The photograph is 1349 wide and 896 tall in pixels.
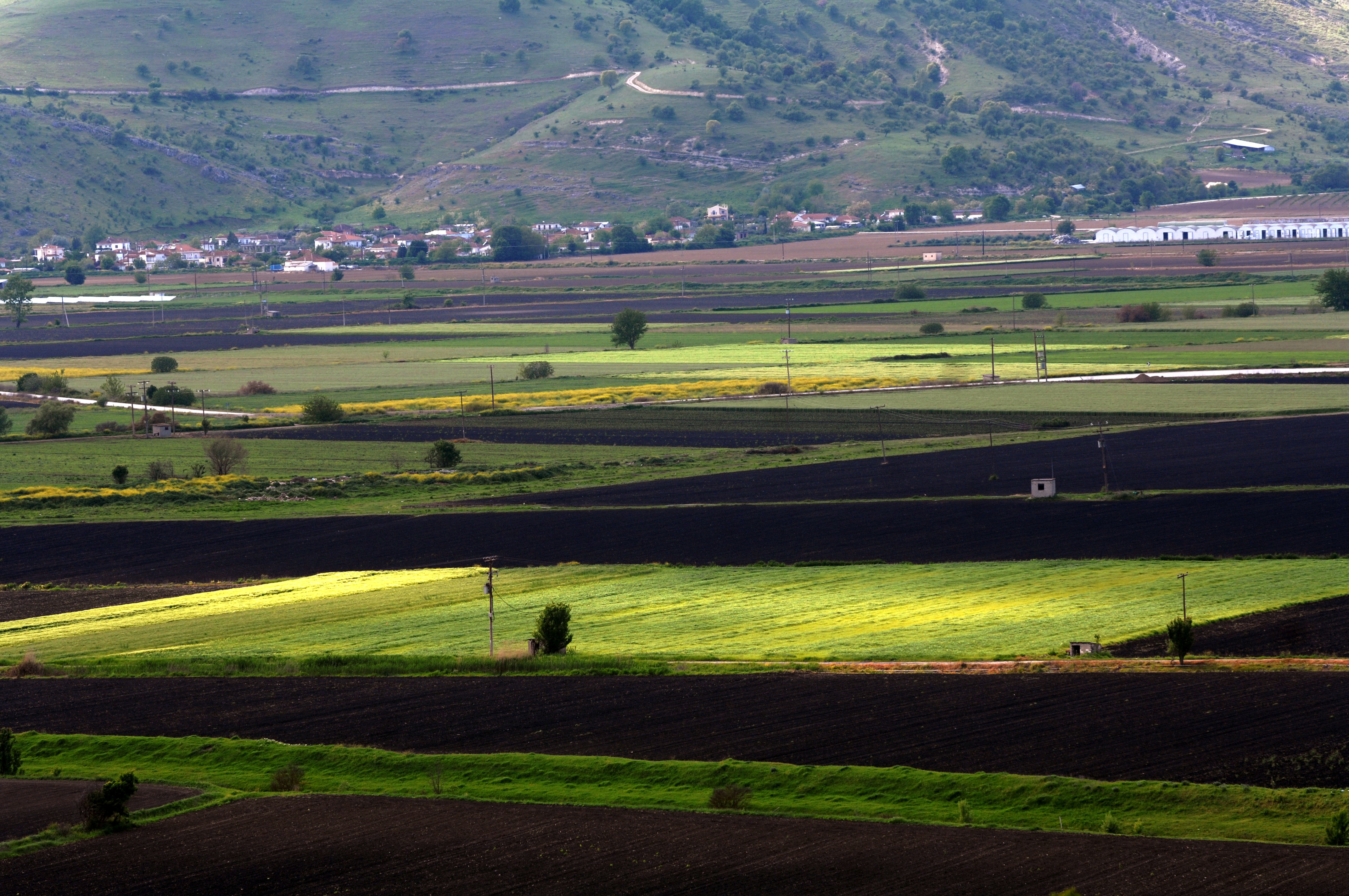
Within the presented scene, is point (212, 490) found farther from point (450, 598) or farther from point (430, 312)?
point (430, 312)

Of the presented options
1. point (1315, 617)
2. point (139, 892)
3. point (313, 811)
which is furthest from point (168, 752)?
point (1315, 617)

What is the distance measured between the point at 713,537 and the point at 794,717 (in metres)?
22.1

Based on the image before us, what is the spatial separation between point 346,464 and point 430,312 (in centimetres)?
10267

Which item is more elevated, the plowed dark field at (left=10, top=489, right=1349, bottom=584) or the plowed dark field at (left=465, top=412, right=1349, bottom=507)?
the plowed dark field at (left=465, top=412, right=1349, bottom=507)

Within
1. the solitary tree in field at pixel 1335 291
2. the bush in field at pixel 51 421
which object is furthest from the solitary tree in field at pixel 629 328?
the solitary tree in field at pixel 1335 291

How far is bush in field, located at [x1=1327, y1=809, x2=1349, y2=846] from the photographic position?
73.7 ft

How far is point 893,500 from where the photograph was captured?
2229 inches

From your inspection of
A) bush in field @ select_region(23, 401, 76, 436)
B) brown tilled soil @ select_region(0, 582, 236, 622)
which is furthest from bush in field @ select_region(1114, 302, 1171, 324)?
brown tilled soil @ select_region(0, 582, 236, 622)

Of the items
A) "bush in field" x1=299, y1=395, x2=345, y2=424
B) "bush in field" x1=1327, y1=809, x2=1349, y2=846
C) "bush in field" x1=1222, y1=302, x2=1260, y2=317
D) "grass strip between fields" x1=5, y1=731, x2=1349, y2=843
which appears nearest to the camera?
"bush in field" x1=1327, y1=809, x2=1349, y2=846

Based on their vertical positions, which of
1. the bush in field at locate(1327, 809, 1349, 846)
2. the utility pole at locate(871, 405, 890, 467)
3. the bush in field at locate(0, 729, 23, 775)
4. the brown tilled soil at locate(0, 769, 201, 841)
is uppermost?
the utility pole at locate(871, 405, 890, 467)

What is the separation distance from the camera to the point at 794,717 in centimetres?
2997

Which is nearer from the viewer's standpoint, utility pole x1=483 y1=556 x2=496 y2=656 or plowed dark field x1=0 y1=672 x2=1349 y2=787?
plowed dark field x1=0 y1=672 x2=1349 y2=787

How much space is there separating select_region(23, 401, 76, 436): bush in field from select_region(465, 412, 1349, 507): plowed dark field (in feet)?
122

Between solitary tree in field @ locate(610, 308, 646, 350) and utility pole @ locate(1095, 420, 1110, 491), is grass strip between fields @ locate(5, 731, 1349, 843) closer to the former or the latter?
utility pole @ locate(1095, 420, 1110, 491)
